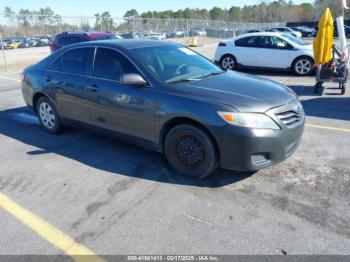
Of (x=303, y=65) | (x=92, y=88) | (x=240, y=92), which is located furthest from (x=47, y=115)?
(x=303, y=65)

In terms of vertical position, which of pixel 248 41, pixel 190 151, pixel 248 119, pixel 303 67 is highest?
pixel 248 41

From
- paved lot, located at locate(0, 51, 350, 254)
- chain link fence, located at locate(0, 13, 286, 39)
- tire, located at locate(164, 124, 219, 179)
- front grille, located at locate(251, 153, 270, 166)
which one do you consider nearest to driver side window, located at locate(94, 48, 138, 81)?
tire, located at locate(164, 124, 219, 179)

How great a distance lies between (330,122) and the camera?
6.07m

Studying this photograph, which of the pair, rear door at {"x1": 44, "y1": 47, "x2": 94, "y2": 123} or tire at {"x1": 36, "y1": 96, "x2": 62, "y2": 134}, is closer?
rear door at {"x1": 44, "y1": 47, "x2": 94, "y2": 123}

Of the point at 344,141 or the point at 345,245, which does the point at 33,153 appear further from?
the point at 344,141

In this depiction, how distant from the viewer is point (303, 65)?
11320mm

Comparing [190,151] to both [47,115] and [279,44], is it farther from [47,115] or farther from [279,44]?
[279,44]

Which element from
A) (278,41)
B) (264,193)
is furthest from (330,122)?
(278,41)

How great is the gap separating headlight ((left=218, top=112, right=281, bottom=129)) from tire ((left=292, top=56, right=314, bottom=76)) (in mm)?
8762

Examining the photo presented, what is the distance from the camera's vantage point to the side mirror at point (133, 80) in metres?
3.99

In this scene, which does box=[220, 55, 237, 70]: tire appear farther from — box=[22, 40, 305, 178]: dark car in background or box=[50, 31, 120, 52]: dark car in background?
box=[22, 40, 305, 178]: dark car in background

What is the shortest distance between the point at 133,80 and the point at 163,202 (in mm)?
1496

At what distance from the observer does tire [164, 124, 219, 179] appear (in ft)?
12.2

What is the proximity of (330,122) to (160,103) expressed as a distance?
3709 mm
